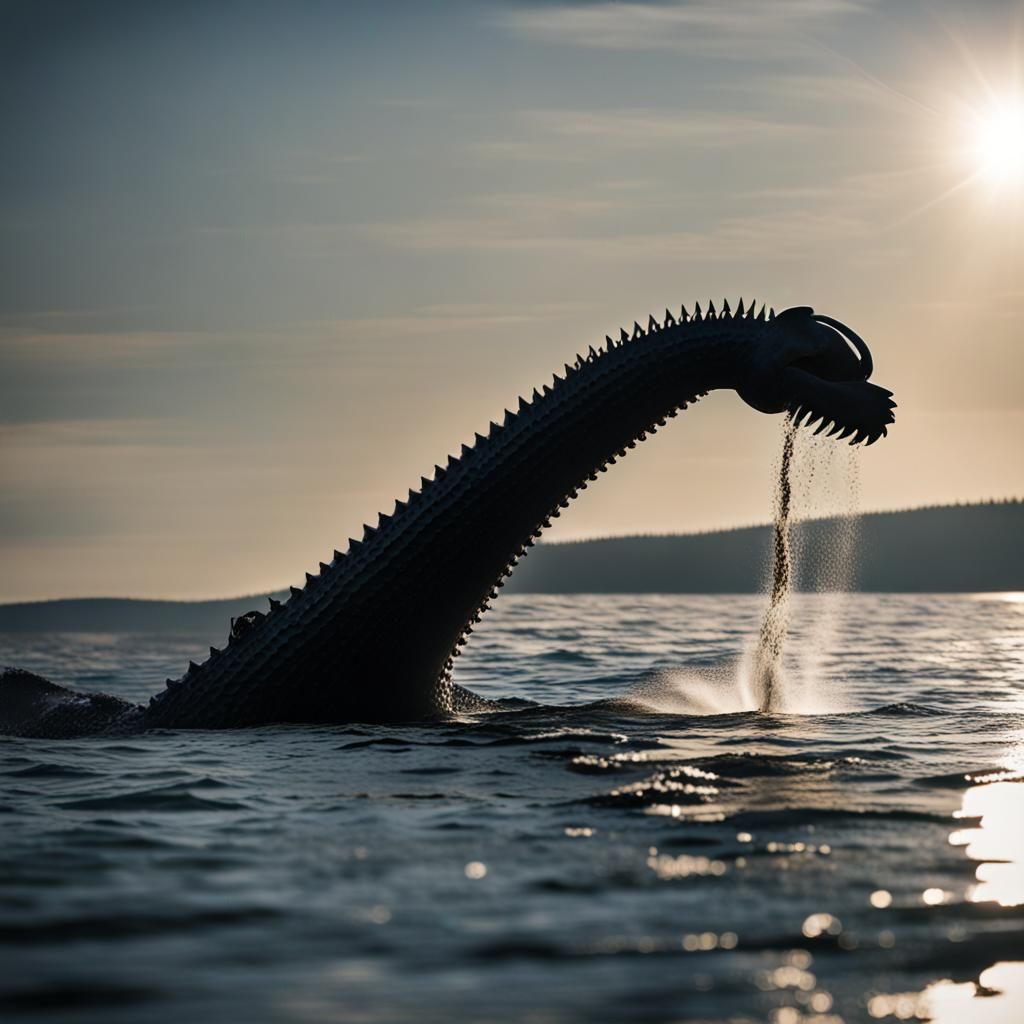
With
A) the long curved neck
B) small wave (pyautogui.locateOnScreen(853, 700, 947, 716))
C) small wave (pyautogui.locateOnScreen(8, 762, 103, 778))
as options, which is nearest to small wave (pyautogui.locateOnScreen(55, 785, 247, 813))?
small wave (pyautogui.locateOnScreen(8, 762, 103, 778))

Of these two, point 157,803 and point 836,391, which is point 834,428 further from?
point 157,803

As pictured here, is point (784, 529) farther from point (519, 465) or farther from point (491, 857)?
point (491, 857)

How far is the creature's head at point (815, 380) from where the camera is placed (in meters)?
13.8

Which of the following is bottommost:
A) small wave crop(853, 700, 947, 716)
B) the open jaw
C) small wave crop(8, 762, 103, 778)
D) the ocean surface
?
the ocean surface

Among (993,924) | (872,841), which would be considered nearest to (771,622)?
(872,841)

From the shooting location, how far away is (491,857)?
26.9 feet

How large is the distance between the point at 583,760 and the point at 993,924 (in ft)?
15.3

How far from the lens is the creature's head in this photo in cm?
1379

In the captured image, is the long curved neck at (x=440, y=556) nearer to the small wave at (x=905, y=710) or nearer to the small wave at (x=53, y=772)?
the small wave at (x=53, y=772)

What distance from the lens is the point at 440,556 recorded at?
1347cm

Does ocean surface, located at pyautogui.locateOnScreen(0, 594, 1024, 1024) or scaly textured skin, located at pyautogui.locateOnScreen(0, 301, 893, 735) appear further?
scaly textured skin, located at pyautogui.locateOnScreen(0, 301, 893, 735)

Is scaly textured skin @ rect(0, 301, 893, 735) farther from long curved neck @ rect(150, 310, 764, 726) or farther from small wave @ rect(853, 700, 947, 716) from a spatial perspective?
small wave @ rect(853, 700, 947, 716)

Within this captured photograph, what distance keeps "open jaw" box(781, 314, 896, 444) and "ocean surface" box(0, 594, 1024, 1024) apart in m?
2.63

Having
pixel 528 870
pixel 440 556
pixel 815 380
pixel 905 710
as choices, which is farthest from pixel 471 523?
pixel 528 870
